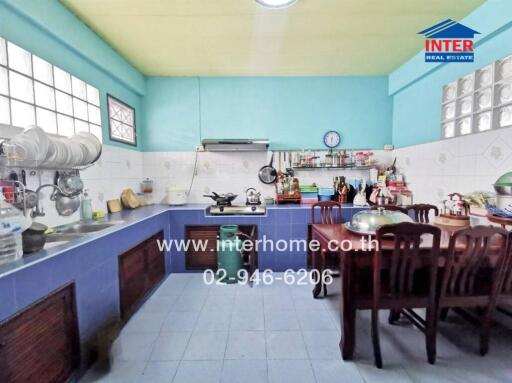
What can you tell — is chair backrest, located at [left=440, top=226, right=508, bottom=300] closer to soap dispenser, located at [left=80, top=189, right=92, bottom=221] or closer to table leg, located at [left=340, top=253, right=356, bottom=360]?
table leg, located at [left=340, top=253, right=356, bottom=360]

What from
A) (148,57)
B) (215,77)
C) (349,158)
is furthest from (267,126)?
(148,57)

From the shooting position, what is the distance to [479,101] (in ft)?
7.04

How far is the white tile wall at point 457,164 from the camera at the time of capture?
1.98 meters

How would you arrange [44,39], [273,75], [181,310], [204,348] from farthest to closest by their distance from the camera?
[273,75], [181,310], [44,39], [204,348]

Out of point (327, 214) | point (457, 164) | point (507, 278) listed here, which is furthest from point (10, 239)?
point (457, 164)

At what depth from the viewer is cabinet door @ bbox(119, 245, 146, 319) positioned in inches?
78.5

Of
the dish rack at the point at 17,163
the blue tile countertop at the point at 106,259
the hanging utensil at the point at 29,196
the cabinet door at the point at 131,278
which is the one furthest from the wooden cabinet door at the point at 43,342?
the dish rack at the point at 17,163

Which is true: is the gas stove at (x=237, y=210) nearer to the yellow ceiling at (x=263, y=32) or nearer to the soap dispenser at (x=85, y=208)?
the soap dispenser at (x=85, y=208)

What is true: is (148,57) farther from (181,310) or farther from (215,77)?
(181,310)

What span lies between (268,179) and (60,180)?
2.35 m

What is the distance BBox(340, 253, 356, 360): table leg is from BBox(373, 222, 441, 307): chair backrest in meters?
0.16

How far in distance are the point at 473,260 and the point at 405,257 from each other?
431mm

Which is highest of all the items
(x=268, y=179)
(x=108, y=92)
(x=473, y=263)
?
(x=108, y=92)

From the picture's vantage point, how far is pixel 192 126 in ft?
11.4
